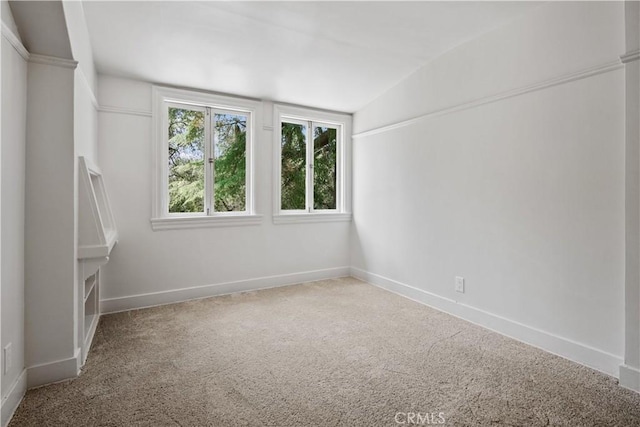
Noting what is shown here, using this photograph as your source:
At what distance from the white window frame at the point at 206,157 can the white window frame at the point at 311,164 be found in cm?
28

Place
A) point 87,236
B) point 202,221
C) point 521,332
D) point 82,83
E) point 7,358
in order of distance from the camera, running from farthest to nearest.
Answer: point 202,221, point 521,332, point 82,83, point 87,236, point 7,358

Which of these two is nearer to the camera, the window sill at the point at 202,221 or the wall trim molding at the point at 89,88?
the wall trim molding at the point at 89,88

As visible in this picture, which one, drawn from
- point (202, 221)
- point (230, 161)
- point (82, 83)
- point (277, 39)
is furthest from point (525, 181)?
point (82, 83)

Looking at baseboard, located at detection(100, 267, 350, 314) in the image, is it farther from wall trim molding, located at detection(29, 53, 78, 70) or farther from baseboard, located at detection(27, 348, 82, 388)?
wall trim molding, located at detection(29, 53, 78, 70)

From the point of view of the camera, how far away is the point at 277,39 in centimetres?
295

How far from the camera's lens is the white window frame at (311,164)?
4191 millimetres

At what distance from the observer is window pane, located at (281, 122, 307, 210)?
4.39 m

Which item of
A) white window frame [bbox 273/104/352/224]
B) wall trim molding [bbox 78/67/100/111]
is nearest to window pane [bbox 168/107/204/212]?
wall trim molding [bbox 78/67/100/111]

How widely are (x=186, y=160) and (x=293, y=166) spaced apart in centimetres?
131

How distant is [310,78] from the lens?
365cm

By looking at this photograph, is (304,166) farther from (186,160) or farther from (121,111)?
(121,111)

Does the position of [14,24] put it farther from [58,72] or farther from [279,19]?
[279,19]

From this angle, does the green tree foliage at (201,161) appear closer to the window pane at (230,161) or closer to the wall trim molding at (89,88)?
the window pane at (230,161)

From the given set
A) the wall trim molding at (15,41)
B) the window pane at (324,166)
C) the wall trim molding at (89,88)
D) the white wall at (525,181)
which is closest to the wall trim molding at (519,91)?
the white wall at (525,181)
